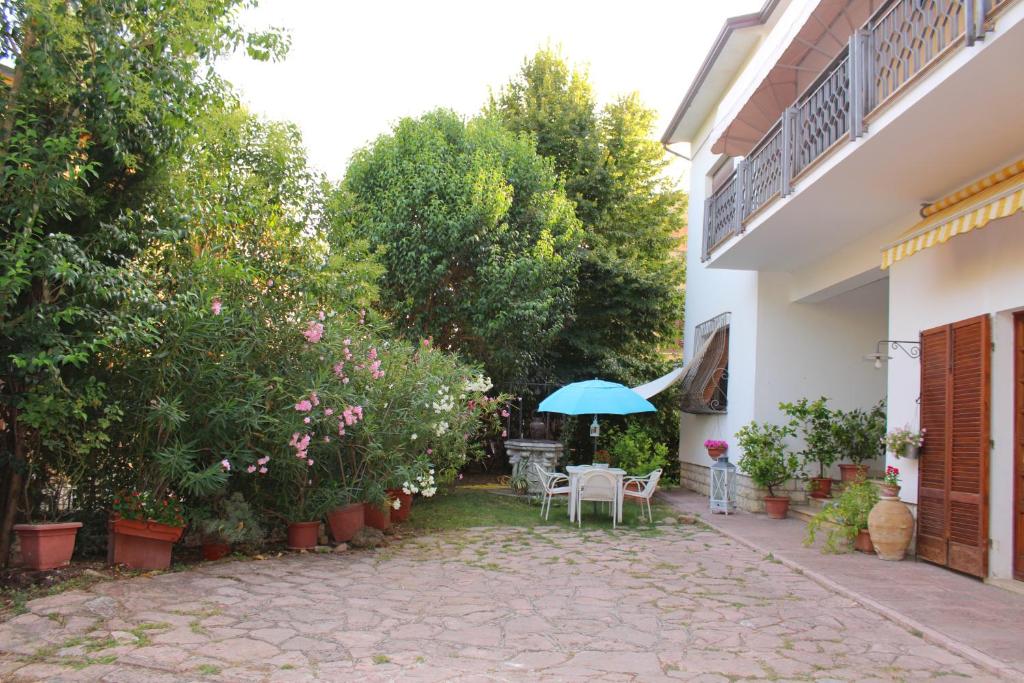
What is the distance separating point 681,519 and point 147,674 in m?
8.35

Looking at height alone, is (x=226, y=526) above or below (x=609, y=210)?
below

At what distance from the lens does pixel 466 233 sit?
1455cm

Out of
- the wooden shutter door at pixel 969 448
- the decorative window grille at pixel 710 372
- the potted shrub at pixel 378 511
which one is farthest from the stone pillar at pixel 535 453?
the wooden shutter door at pixel 969 448

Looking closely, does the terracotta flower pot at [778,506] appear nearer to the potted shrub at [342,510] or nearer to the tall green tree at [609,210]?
the potted shrub at [342,510]

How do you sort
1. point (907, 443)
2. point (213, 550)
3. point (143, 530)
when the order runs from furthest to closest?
point (907, 443) < point (213, 550) < point (143, 530)

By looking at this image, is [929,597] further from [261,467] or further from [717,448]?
[717,448]

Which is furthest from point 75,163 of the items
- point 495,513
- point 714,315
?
point 714,315

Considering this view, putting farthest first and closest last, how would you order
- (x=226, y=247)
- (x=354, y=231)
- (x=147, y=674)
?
(x=354, y=231)
(x=226, y=247)
(x=147, y=674)

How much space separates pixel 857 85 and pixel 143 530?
7090 mm

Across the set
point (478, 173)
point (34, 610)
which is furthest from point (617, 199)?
point (34, 610)

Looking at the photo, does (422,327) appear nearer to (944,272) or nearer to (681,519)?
(681,519)

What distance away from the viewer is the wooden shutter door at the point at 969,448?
→ 6.85m

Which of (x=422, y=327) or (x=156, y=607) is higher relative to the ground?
(x=422, y=327)

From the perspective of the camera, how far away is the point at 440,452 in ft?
38.2
